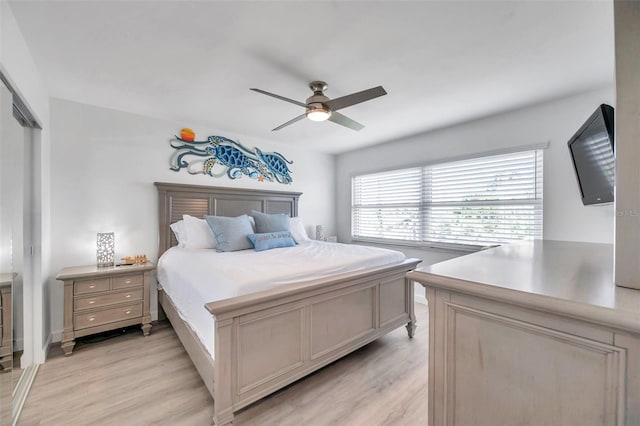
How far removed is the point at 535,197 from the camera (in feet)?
9.59

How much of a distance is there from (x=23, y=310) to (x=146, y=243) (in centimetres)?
121

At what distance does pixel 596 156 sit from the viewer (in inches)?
61.0

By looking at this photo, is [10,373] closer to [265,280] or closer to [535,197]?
[265,280]

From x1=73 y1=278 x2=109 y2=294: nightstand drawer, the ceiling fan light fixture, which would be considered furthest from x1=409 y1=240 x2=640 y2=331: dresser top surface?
x1=73 y1=278 x2=109 y2=294: nightstand drawer

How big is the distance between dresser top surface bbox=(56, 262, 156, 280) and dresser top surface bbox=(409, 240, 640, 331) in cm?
287

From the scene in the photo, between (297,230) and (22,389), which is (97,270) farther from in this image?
(297,230)

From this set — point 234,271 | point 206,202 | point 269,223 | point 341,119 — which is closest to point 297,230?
point 269,223

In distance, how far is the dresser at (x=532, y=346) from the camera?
566 millimetres

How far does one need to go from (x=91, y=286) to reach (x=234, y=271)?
5.43ft

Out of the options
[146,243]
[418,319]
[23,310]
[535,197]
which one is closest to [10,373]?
[23,310]

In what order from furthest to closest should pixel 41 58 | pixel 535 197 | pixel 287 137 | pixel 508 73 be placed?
pixel 287 137 → pixel 535 197 → pixel 508 73 → pixel 41 58

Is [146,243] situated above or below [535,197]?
below

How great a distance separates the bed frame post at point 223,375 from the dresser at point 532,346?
1143mm

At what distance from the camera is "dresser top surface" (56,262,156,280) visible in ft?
7.89
